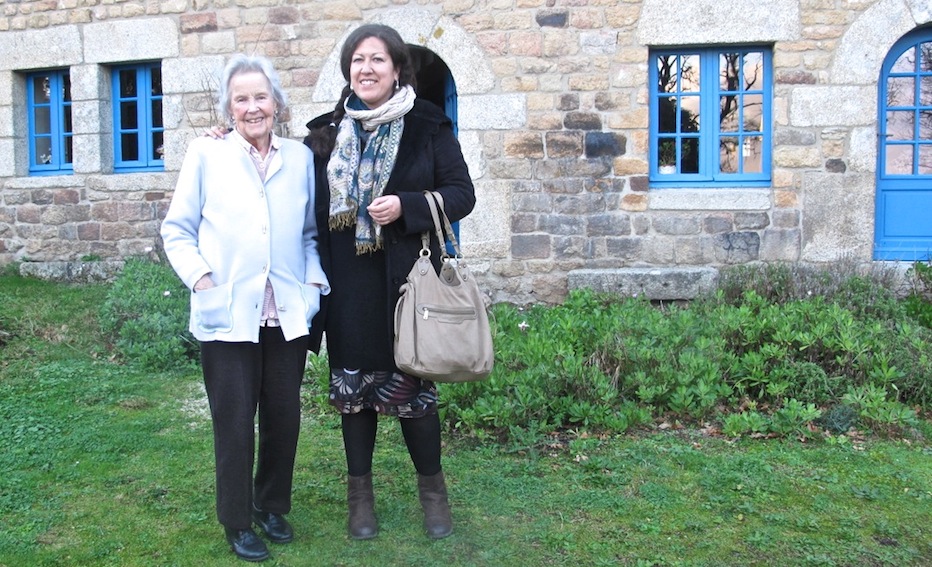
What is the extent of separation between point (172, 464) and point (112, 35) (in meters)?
5.63

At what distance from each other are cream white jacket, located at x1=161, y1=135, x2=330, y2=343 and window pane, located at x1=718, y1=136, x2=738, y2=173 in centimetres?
541

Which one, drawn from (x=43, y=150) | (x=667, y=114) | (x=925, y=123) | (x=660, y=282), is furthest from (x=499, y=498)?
(x=43, y=150)

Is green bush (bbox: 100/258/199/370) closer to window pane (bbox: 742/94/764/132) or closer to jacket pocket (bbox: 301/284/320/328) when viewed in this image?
jacket pocket (bbox: 301/284/320/328)

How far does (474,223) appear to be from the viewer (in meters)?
7.66

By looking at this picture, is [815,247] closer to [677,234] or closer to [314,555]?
[677,234]

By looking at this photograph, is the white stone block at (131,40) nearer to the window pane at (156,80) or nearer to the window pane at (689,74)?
the window pane at (156,80)

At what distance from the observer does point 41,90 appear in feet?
29.7

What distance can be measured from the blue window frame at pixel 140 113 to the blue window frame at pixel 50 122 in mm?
591

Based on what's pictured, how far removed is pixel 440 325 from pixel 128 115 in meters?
6.89

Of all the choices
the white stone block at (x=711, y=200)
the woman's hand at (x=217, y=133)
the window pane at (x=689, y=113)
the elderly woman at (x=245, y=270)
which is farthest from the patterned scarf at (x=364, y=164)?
the window pane at (x=689, y=113)

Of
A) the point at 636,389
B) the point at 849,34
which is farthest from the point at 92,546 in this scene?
the point at 849,34

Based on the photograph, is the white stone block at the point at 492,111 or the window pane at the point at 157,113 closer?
the white stone block at the point at 492,111

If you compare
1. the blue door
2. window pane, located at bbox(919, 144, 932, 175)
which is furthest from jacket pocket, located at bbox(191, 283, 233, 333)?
window pane, located at bbox(919, 144, 932, 175)

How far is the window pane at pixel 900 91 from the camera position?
7547 mm
